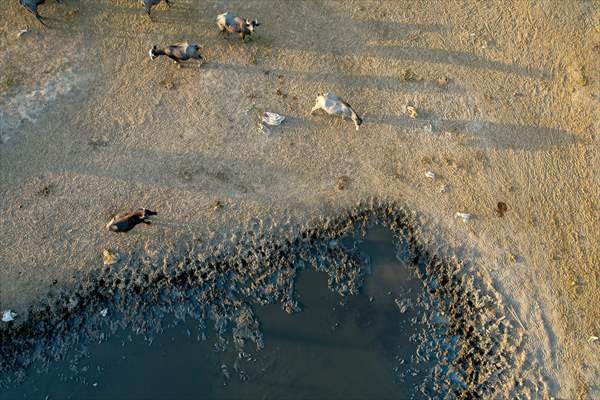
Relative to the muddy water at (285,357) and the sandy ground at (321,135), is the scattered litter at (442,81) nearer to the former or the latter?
the sandy ground at (321,135)

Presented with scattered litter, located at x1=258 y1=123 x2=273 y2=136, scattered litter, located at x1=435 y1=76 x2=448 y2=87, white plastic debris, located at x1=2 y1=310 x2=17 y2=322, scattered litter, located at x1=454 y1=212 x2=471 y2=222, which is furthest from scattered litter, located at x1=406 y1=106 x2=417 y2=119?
white plastic debris, located at x1=2 y1=310 x2=17 y2=322

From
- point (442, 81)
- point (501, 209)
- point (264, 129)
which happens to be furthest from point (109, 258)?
point (501, 209)

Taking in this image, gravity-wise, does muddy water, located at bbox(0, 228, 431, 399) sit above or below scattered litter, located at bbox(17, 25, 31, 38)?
Answer: below

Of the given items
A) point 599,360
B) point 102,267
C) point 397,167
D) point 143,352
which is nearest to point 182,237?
point 102,267

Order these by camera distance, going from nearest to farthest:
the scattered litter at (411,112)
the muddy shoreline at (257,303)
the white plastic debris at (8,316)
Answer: the white plastic debris at (8,316) < the muddy shoreline at (257,303) < the scattered litter at (411,112)

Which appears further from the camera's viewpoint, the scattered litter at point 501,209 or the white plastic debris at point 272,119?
the white plastic debris at point 272,119

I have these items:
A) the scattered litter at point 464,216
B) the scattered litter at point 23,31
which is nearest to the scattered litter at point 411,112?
the scattered litter at point 464,216

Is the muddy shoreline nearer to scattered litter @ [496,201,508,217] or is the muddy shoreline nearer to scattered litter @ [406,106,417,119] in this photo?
scattered litter @ [496,201,508,217]
